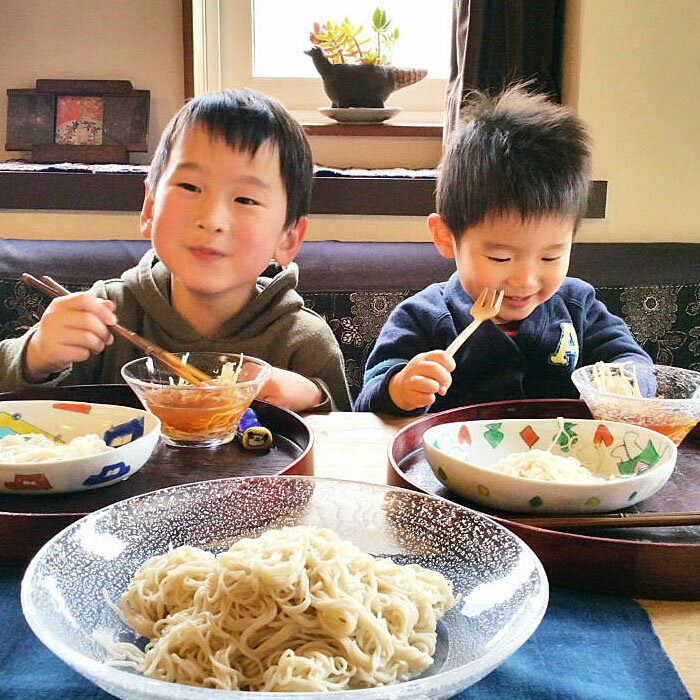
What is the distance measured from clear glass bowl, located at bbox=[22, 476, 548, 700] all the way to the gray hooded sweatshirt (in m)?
0.78

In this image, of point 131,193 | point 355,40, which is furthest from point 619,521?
point 355,40

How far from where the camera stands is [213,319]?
1608 mm

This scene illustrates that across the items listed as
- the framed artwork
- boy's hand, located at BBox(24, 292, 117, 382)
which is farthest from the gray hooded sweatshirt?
the framed artwork

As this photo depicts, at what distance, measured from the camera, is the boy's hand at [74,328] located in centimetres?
127

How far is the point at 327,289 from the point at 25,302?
28.6 inches

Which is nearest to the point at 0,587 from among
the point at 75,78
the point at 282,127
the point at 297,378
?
the point at 297,378

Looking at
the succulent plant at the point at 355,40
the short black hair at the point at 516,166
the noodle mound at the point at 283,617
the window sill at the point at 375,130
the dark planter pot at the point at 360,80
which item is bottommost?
the noodle mound at the point at 283,617

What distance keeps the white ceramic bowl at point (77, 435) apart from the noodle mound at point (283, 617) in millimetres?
241

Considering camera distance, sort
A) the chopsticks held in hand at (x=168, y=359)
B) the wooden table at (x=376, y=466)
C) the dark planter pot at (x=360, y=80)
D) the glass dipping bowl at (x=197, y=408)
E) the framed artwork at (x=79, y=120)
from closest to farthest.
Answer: the wooden table at (x=376, y=466)
the glass dipping bowl at (x=197, y=408)
the chopsticks held in hand at (x=168, y=359)
the dark planter pot at (x=360, y=80)
the framed artwork at (x=79, y=120)

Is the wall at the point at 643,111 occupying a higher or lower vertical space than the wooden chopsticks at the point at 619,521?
higher

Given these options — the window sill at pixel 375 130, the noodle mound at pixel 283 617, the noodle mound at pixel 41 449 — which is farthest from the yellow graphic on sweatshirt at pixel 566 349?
the window sill at pixel 375 130

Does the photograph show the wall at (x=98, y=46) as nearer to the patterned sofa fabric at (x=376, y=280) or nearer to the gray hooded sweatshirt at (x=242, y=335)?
the patterned sofa fabric at (x=376, y=280)

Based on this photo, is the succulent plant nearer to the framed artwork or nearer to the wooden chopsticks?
the framed artwork

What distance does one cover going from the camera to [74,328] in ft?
4.18
